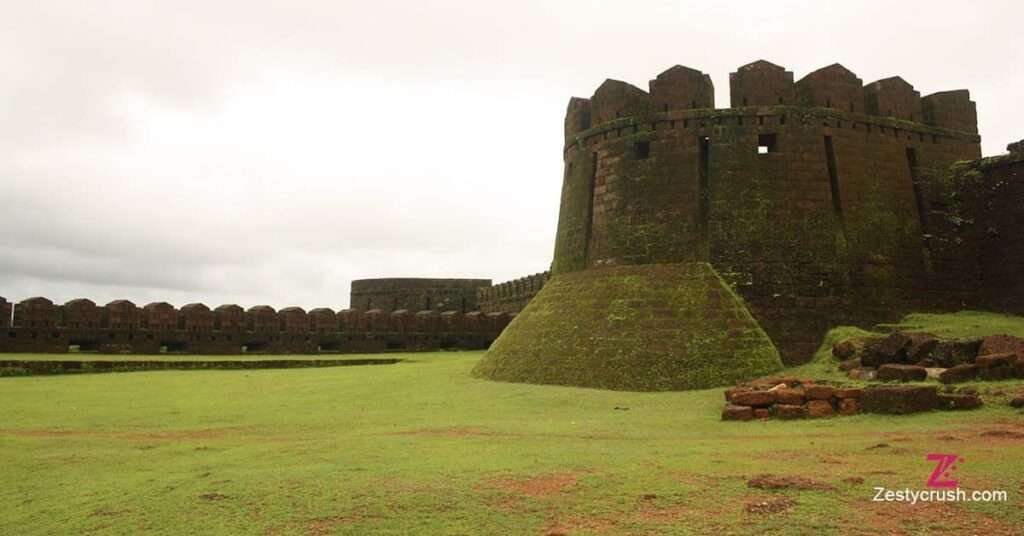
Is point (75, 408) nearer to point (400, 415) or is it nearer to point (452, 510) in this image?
point (400, 415)

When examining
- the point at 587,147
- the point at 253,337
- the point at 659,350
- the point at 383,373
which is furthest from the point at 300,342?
the point at 659,350

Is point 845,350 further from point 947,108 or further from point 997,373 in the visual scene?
point 947,108

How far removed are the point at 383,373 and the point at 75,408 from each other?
692 centimetres

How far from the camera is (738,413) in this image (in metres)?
8.49

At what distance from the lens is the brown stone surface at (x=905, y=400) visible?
8008 mm

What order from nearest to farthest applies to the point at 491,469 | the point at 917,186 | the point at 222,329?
the point at 491,469 < the point at 917,186 < the point at 222,329

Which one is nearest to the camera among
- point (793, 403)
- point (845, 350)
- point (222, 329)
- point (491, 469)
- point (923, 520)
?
point (923, 520)

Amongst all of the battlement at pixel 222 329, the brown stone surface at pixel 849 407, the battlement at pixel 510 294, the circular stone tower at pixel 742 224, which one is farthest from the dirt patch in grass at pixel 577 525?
the battlement at pixel 510 294

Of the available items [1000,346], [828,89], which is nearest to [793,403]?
[1000,346]

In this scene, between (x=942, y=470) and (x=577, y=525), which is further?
(x=942, y=470)

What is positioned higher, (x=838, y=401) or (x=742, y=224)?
(x=742, y=224)

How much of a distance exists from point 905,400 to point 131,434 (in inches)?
353

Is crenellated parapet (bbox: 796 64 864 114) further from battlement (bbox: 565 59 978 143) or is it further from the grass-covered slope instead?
the grass-covered slope

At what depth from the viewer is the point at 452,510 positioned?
179 inches
